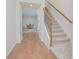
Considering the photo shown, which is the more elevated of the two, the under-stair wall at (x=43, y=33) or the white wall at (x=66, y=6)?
the white wall at (x=66, y=6)

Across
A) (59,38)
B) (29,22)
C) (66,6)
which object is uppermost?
(66,6)

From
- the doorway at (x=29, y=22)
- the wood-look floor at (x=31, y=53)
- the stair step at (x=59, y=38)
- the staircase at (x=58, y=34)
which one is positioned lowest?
the wood-look floor at (x=31, y=53)

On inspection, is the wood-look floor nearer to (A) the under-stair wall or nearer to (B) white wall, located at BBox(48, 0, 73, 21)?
(A) the under-stair wall

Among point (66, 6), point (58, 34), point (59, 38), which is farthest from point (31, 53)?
point (66, 6)

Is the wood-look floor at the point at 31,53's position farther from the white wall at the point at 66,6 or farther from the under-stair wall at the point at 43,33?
the white wall at the point at 66,6

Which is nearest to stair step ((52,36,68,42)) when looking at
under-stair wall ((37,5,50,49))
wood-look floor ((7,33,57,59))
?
under-stair wall ((37,5,50,49))

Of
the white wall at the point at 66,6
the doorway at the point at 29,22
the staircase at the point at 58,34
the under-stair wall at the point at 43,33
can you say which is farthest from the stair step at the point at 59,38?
the doorway at the point at 29,22

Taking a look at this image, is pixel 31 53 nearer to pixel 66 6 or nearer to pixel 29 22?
pixel 66 6

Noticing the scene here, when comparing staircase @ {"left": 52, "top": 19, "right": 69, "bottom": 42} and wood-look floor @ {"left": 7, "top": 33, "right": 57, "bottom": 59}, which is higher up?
staircase @ {"left": 52, "top": 19, "right": 69, "bottom": 42}

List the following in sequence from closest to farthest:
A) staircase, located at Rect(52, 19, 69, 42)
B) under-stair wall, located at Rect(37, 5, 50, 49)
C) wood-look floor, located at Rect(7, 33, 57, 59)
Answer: wood-look floor, located at Rect(7, 33, 57, 59) < staircase, located at Rect(52, 19, 69, 42) < under-stair wall, located at Rect(37, 5, 50, 49)

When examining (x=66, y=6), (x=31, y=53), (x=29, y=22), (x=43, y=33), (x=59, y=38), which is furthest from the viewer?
(x=29, y=22)
